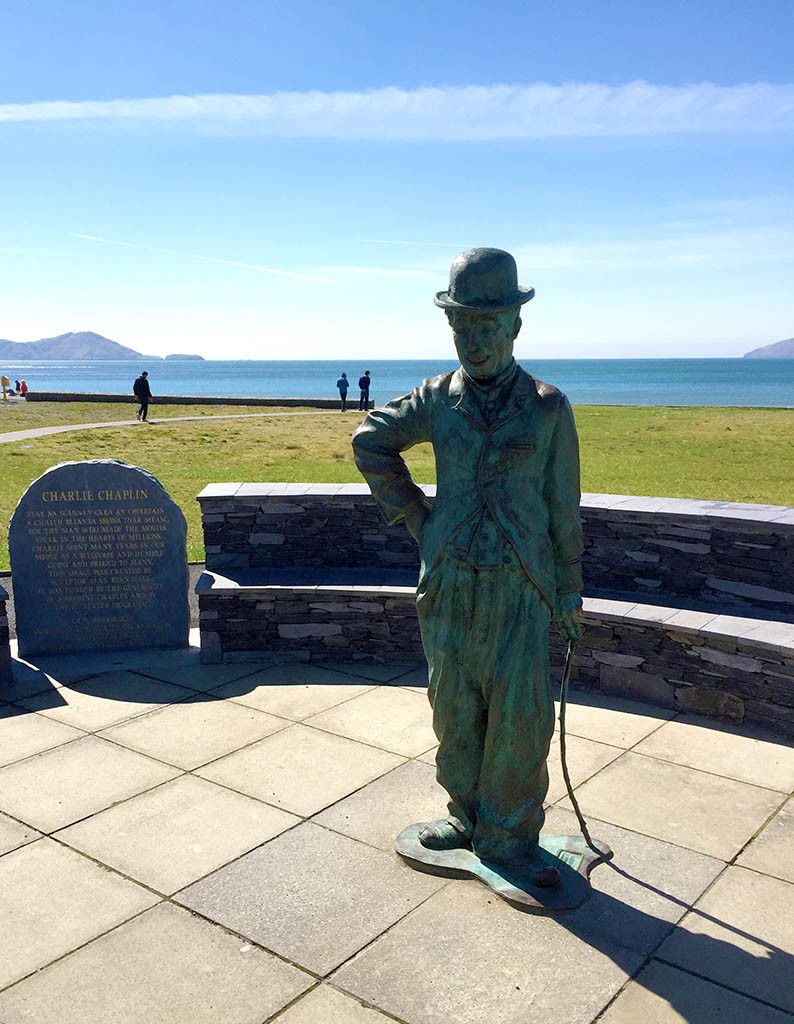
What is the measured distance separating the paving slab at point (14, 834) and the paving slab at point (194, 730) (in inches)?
37.4

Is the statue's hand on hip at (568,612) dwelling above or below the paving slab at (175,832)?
above

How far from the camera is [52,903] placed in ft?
12.9

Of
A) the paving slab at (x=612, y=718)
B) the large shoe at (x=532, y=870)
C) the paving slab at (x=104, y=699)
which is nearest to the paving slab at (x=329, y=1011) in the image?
the large shoe at (x=532, y=870)

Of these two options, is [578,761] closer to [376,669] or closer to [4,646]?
[376,669]

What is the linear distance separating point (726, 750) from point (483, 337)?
335cm

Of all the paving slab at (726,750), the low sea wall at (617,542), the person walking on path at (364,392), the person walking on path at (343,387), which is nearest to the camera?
the paving slab at (726,750)

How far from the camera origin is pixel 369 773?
17.0ft

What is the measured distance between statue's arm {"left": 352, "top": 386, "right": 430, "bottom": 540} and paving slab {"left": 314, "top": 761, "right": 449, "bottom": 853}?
62.6 inches

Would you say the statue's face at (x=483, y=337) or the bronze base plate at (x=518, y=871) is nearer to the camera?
the statue's face at (x=483, y=337)

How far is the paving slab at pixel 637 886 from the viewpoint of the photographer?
374cm

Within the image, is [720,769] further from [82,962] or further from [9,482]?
[9,482]

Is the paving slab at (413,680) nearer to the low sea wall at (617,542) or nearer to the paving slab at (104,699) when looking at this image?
the low sea wall at (617,542)

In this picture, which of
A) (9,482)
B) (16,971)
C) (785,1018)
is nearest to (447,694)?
(785,1018)

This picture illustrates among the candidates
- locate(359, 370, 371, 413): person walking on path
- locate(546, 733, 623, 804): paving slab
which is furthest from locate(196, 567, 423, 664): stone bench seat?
locate(359, 370, 371, 413): person walking on path
